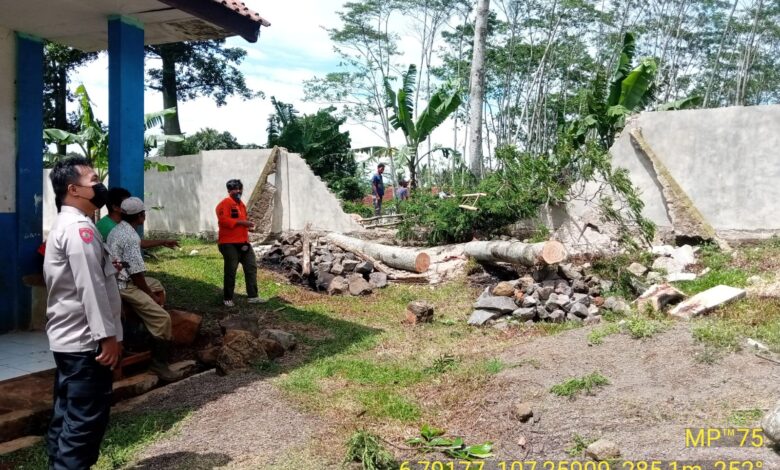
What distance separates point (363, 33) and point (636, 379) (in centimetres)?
2920

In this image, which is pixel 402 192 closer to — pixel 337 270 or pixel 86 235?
pixel 337 270

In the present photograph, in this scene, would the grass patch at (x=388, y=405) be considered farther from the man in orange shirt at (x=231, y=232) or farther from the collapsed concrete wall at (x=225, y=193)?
the collapsed concrete wall at (x=225, y=193)

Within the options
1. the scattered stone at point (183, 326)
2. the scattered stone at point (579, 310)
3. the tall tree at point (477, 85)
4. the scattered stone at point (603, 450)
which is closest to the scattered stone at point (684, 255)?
the scattered stone at point (579, 310)

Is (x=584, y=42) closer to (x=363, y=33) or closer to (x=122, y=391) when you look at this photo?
(x=363, y=33)

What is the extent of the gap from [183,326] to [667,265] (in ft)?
23.5

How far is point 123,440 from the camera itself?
4.15m

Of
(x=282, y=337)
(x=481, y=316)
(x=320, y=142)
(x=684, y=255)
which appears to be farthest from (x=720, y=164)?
(x=320, y=142)

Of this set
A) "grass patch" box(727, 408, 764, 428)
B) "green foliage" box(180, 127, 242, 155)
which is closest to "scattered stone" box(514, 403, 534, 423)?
"grass patch" box(727, 408, 764, 428)

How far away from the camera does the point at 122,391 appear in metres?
4.96

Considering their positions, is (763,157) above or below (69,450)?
above

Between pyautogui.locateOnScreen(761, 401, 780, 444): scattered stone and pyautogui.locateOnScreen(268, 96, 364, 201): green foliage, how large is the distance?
55.6 feet

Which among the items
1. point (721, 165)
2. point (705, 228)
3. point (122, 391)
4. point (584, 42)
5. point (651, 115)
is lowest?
point (122, 391)

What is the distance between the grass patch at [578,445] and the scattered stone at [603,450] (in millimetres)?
81

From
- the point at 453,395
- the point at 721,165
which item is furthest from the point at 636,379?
the point at 721,165
